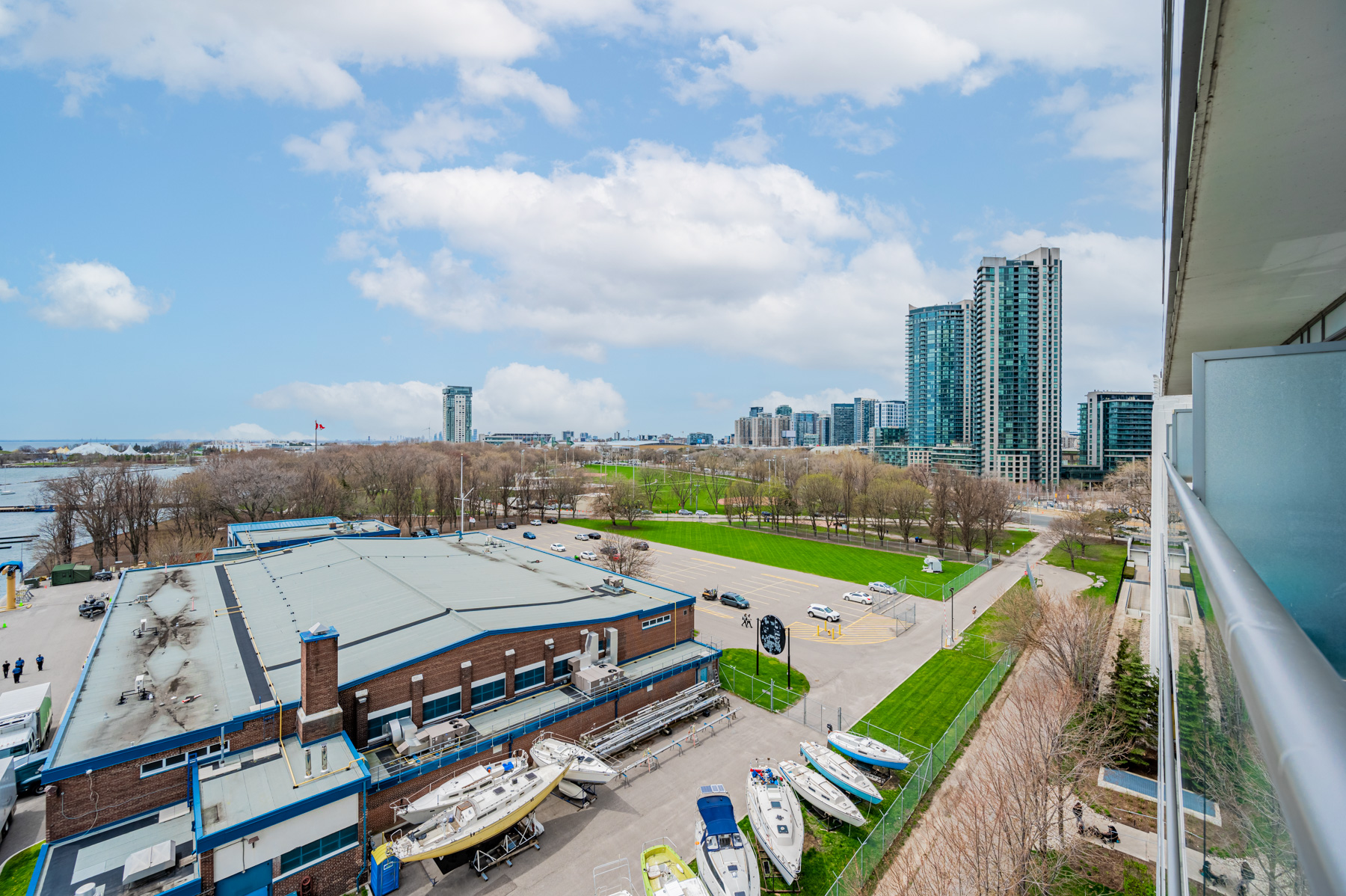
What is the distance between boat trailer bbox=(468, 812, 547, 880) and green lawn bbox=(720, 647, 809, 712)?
1000cm

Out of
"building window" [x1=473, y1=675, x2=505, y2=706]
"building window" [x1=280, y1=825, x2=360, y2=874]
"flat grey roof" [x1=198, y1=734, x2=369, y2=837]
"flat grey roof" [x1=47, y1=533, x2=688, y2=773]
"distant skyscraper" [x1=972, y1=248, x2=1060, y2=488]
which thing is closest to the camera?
"flat grey roof" [x1=198, y1=734, x2=369, y2=837]

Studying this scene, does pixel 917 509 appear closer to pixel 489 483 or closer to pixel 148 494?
pixel 489 483

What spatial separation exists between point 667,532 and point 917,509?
23.8 metres

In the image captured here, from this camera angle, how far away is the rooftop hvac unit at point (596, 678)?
68.6 ft

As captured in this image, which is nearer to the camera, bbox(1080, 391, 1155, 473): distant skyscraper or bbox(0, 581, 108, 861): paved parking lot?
bbox(0, 581, 108, 861): paved parking lot

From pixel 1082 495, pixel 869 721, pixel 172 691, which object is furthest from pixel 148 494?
pixel 1082 495

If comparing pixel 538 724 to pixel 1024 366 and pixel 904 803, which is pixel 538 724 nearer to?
pixel 904 803

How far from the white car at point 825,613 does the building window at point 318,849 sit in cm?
2412

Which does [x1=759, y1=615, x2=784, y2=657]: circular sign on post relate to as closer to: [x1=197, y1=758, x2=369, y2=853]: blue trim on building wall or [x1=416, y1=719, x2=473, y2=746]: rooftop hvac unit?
[x1=416, y1=719, x2=473, y2=746]: rooftop hvac unit

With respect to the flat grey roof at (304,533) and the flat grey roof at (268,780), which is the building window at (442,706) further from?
the flat grey roof at (304,533)

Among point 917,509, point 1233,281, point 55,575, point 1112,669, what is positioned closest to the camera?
point 1233,281

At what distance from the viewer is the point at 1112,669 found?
24766mm

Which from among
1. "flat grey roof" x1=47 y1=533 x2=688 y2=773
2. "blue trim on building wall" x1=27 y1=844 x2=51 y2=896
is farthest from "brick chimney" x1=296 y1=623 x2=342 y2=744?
"blue trim on building wall" x1=27 y1=844 x2=51 y2=896

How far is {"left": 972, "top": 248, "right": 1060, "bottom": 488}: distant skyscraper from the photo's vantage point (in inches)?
3718
